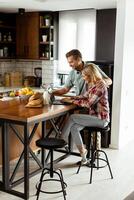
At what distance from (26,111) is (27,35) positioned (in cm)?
338

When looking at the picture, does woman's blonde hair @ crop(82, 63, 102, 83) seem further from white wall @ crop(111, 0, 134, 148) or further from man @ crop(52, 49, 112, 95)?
white wall @ crop(111, 0, 134, 148)

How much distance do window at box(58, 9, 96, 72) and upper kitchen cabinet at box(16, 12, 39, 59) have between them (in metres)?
0.49

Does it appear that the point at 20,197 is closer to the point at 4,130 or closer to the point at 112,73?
the point at 4,130

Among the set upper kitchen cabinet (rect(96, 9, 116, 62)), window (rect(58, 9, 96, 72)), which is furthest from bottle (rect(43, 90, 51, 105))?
window (rect(58, 9, 96, 72))

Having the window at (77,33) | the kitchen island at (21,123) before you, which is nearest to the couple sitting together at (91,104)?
the kitchen island at (21,123)

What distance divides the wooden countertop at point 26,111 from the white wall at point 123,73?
1.20 m

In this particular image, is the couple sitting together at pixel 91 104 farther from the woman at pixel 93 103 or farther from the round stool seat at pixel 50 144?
the round stool seat at pixel 50 144

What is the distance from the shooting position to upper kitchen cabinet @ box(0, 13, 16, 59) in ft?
21.5

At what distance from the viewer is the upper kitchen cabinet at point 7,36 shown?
6.56 m

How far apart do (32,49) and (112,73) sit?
213 centimetres

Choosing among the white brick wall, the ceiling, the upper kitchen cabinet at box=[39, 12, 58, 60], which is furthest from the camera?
the white brick wall

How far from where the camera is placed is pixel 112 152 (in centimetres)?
494

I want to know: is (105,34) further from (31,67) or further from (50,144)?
(50,144)

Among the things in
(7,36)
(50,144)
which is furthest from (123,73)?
(7,36)
